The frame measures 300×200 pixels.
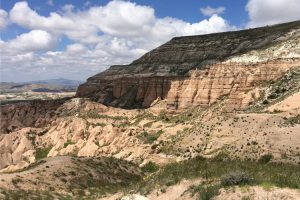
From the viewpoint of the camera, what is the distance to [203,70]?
266 ft

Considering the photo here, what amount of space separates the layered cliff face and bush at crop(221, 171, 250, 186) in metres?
44.9

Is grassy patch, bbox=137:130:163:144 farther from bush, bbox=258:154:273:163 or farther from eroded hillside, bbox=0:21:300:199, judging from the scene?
bush, bbox=258:154:273:163

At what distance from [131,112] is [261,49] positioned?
25837 millimetres

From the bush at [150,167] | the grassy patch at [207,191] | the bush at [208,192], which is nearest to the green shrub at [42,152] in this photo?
the bush at [150,167]

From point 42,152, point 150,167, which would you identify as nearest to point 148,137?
point 150,167

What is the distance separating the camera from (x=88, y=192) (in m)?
34.7

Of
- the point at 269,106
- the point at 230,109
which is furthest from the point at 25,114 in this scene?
the point at 269,106

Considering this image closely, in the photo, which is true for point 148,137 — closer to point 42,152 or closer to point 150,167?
point 150,167

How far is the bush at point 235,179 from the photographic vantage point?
1881 centimetres

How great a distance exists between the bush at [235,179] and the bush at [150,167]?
95.0ft

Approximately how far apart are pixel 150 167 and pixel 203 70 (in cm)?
3526

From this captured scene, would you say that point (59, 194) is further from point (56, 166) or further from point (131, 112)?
point (131, 112)

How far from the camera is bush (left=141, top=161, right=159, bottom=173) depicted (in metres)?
48.0

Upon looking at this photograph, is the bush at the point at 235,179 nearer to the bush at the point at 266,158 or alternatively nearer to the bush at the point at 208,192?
the bush at the point at 208,192
